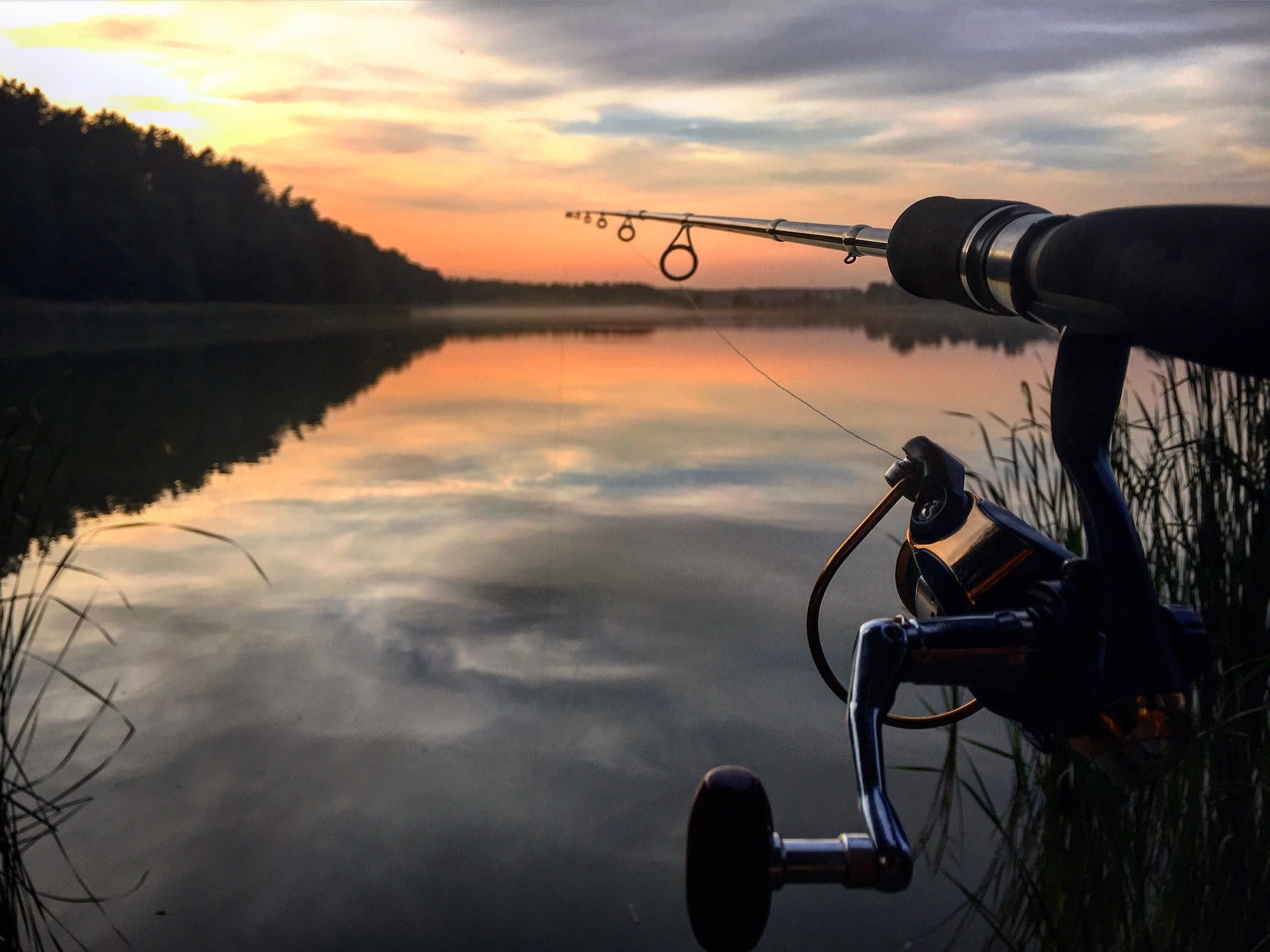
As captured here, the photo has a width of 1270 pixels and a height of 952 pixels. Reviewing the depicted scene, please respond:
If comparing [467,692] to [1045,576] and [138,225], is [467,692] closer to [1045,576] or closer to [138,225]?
[1045,576]

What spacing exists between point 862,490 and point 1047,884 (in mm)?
6540

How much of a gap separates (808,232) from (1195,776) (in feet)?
4.32

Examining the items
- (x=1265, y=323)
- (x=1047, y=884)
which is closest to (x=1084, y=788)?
(x=1047, y=884)

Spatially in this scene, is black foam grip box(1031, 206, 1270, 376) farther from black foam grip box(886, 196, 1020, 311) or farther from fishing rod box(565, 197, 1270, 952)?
black foam grip box(886, 196, 1020, 311)

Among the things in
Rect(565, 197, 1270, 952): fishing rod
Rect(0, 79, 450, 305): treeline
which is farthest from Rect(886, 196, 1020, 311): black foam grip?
Rect(0, 79, 450, 305): treeline

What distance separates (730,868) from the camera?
601mm

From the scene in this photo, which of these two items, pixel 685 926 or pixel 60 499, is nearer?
pixel 685 926

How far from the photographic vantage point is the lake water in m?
3.00

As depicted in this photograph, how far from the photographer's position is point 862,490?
29.1 ft

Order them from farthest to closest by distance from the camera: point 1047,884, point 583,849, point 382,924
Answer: point 583,849, point 382,924, point 1047,884

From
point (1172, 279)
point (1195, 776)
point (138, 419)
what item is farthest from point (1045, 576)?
point (138, 419)

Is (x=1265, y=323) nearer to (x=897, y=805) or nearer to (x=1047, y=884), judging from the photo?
(x=1047, y=884)

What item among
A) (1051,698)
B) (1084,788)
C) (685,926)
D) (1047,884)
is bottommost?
(685,926)

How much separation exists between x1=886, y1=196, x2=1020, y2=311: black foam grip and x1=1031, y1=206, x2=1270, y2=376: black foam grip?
168 mm
